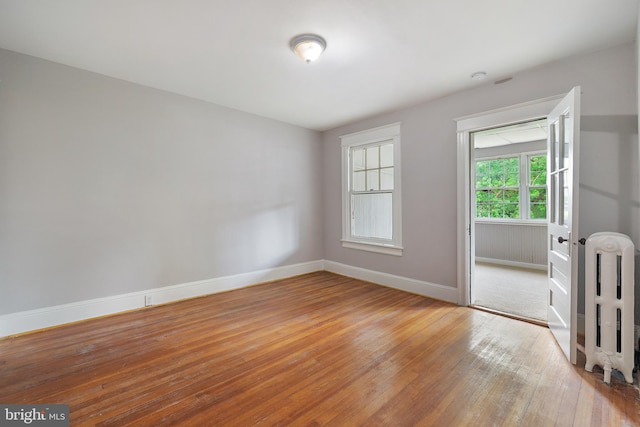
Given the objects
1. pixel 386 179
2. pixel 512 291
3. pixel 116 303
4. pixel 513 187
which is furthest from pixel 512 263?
pixel 116 303

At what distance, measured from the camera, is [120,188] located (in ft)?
10.4

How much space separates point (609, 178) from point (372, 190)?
2.72 meters

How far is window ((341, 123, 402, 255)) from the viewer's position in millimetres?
4156

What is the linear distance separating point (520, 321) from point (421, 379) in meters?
1.71

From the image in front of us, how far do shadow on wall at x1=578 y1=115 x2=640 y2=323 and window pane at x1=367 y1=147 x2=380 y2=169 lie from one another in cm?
244

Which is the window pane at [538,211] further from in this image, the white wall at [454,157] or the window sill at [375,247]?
the window sill at [375,247]

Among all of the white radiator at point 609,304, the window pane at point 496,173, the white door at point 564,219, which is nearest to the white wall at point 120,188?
the white door at point 564,219

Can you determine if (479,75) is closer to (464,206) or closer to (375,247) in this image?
(464,206)

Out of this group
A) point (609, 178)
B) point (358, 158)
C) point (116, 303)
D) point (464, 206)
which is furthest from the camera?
point (358, 158)

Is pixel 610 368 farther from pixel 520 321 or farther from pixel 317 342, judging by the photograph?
pixel 317 342

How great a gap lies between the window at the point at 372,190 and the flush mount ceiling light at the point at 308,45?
79.3 inches

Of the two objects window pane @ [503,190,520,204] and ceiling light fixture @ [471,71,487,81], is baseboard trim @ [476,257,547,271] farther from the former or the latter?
ceiling light fixture @ [471,71,487,81]

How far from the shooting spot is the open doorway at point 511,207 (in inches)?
197

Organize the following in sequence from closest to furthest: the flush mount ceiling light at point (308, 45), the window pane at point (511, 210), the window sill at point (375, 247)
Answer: the flush mount ceiling light at point (308, 45) < the window sill at point (375, 247) < the window pane at point (511, 210)
